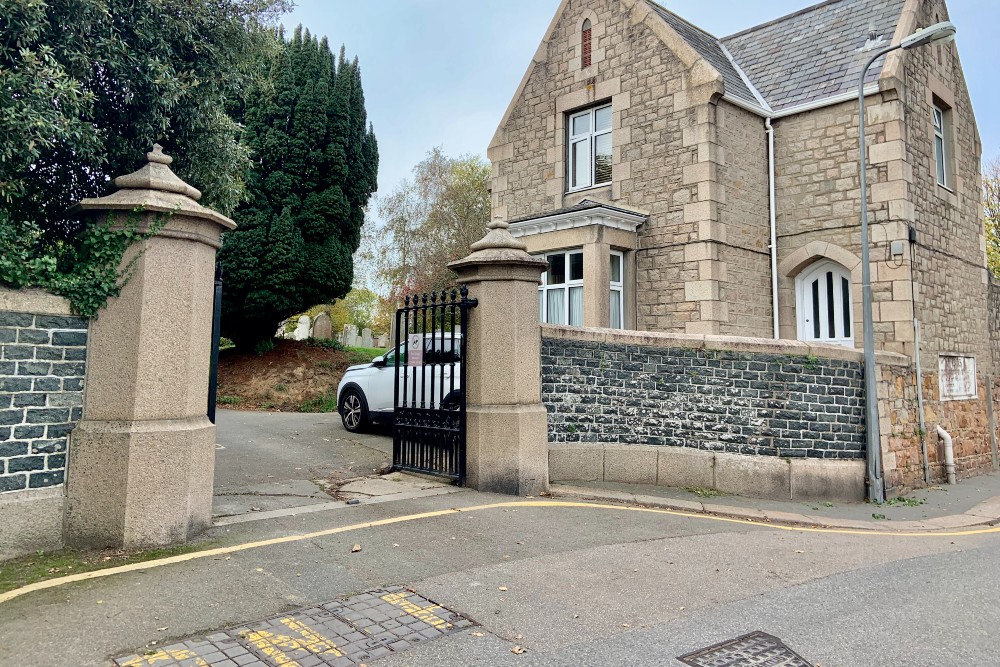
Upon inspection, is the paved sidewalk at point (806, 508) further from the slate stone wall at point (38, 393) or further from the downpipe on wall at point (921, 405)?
the slate stone wall at point (38, 393)

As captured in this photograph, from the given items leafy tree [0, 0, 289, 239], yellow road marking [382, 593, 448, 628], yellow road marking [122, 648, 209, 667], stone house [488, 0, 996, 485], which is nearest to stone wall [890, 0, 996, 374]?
stone house [488, 0, 996, 485]

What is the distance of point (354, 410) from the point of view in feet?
39.4

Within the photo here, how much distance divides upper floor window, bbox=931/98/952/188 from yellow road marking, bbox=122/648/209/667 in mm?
16286

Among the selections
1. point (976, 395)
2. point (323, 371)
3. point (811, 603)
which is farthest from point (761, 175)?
point (323, 371)

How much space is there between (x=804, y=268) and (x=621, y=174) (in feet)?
14.3

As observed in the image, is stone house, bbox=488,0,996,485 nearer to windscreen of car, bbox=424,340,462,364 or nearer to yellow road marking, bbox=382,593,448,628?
windscreen of car, bbox=424,340,462,364

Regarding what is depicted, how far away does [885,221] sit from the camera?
12.1 meters

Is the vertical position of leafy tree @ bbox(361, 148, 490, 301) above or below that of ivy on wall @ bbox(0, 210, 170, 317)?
above

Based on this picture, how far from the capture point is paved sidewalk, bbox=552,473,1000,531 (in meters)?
7.92

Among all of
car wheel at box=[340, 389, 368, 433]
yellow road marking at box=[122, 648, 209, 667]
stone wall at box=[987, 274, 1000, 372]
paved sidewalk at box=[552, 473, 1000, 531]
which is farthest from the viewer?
stone wall at box=[987, 274, 1000, 372]

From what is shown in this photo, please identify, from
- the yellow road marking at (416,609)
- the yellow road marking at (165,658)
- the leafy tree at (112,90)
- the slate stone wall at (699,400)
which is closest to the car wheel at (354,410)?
the slate stone wall at (699,400)

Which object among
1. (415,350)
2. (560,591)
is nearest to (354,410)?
(415,350)

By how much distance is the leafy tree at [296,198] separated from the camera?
16625 mm

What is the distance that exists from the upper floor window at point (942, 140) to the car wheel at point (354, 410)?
13.2 meters
